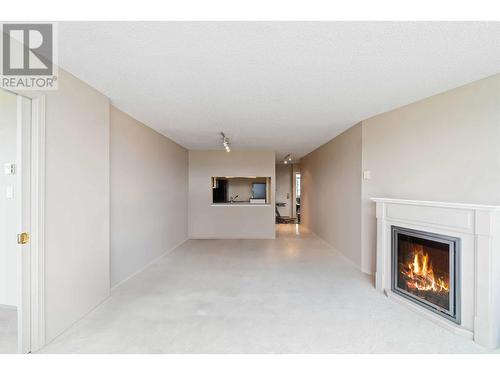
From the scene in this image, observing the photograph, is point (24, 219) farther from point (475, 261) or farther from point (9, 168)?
point (475, 261)

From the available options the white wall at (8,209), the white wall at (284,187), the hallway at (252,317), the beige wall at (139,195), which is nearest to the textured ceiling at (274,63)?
the beige wall at (139,195)

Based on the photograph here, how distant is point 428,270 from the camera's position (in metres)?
2.59

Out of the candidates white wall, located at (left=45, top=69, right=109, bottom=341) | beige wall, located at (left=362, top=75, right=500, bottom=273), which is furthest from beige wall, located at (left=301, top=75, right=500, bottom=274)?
white wall, located at (left=45, top=69, right=109, bottom=341)

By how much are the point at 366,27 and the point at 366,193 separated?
9.10ft

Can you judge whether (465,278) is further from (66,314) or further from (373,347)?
(66,314)

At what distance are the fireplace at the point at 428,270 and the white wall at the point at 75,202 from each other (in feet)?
11.3

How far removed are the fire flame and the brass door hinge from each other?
3.73 m

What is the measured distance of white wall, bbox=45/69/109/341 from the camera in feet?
6.90

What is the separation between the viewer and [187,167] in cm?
663

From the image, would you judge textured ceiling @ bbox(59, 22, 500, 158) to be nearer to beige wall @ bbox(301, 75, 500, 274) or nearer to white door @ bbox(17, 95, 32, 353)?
beige wall @ bbox(301, 75, 500, 274)

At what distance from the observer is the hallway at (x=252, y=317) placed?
2.01m

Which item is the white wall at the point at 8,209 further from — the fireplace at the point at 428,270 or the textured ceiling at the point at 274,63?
the fireplace at the point at 428,270

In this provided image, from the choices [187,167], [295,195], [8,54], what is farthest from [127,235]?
[295,195]

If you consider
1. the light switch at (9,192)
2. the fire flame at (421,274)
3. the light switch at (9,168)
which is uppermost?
the light switch at (9,168)
